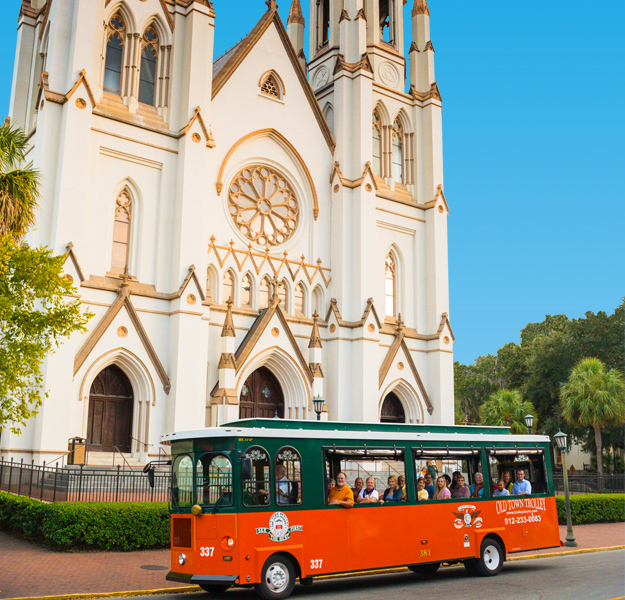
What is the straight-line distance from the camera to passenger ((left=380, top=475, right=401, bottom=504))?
41.8 ft

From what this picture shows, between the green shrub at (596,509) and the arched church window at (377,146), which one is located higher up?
the arched church window at (377,146)

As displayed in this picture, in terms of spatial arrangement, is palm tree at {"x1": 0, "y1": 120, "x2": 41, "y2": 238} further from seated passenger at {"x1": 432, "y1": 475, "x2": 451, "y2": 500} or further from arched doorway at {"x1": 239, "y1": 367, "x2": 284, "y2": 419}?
arched doorway at {"x1": 239, "y1": 367, "x2": 284, "y2": 419}

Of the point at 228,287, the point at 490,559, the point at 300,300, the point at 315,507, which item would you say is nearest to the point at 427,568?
the point at 490,559

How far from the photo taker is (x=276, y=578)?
1104cm

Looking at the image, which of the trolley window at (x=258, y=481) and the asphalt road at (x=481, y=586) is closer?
the trolley window at (x=258, y=481)

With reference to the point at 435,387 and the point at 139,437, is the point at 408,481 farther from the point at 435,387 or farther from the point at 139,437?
the point at 435,387

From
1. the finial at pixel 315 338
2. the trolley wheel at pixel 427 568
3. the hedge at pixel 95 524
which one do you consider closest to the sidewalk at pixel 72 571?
the hedge at pixel 95 524

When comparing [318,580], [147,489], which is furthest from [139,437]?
[318,580]

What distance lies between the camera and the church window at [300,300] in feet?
105

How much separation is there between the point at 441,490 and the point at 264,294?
18.5m

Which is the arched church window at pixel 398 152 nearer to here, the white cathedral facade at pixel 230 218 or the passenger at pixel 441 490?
the white cathedral facade at pixel 230 218

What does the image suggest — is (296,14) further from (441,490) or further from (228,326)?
(441,490)

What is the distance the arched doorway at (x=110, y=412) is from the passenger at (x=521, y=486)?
630 inches

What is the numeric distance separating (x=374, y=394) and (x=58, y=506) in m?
18.3
